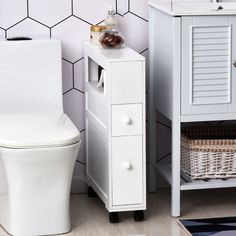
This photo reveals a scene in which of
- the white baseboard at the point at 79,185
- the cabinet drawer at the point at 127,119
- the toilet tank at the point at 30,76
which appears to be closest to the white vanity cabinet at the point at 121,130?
the cabinet drawer at the point at 127,119

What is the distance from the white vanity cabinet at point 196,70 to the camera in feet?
9.74

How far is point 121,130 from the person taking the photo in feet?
9.84

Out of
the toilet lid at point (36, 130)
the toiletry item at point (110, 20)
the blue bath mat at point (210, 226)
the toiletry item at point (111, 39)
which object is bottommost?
the blue bath mat at point (210, 226)

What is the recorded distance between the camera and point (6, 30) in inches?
131

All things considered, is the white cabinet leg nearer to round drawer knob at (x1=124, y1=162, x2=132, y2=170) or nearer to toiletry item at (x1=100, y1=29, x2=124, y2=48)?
round drawer knob at (x1=124, y1=162, x2=132, y2=170)

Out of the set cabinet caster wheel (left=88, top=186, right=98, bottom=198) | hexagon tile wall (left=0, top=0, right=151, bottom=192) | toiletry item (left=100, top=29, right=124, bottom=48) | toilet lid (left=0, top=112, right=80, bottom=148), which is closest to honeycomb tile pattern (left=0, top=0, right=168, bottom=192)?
hexagon tile wall (left=0, top=0, right=151, bottom=192)

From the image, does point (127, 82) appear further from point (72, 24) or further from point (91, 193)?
point (91, 193)

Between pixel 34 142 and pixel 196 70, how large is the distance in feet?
2.33

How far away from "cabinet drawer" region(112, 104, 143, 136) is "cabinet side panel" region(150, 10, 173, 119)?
0.52ft

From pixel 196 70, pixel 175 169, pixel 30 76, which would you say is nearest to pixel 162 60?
pixel 196 70

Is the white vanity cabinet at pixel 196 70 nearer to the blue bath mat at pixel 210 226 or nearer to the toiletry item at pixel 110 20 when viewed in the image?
the blue bath mat at pixel 210 226

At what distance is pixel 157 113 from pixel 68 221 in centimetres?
77

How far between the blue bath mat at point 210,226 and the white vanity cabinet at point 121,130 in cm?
20

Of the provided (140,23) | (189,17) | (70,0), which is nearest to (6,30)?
(70,0)
